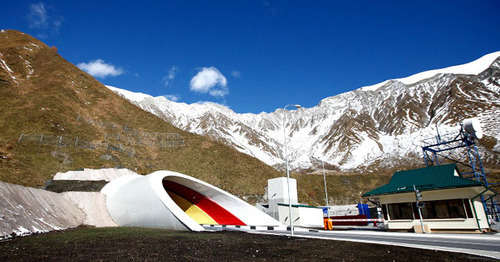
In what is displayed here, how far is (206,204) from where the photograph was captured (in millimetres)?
30672

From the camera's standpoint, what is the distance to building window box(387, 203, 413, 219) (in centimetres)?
2521

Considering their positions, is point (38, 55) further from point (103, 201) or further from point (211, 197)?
point (211, 197)

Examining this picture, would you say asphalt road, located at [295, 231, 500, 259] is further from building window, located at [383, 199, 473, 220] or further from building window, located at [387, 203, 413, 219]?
building window, located at [387, 203, 413, 219]

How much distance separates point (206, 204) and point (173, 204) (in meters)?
10.0

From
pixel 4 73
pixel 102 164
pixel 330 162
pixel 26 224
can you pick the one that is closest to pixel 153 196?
pixel 26 224

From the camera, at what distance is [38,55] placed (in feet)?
264

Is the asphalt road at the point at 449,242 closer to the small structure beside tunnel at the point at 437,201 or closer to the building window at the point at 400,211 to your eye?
the small structure beside tunnel at the point at 437,201

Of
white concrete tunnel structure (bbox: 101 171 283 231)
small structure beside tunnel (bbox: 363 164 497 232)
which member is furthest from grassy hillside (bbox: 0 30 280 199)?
small structure beside tunnel (bbox: 363 164 497 232)

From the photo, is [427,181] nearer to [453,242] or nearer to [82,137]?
[453,242]

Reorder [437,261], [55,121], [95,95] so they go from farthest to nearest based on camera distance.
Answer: [95,95]
[55,121]
[437,261]

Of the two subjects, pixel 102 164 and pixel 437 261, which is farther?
pixel 102 164

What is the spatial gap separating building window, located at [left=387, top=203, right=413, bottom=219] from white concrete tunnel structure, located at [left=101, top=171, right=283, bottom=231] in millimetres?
11400

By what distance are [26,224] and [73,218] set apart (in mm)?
8411

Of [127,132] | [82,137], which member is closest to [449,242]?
[82,137]
